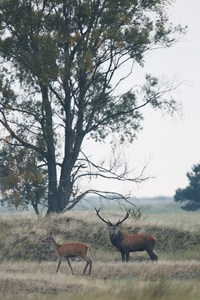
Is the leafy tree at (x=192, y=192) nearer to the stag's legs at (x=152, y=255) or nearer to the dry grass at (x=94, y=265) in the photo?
the dry grass at (x=94, y=265)

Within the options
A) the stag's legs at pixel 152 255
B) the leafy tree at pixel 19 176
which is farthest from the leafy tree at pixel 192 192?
the stag's legs at pixel 152 255

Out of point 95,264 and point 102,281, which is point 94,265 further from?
point 102,281

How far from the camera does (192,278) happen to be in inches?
1040

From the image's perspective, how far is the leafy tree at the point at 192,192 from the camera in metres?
86.3

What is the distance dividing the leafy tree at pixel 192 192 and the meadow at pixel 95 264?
Result: 49851 mm

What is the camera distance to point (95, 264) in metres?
28.7

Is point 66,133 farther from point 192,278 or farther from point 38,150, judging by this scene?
point 192,278

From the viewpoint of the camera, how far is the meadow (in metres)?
21.0

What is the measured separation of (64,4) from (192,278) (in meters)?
16.2

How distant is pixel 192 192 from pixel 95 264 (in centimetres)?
5918

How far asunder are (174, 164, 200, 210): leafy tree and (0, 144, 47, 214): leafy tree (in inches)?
1840

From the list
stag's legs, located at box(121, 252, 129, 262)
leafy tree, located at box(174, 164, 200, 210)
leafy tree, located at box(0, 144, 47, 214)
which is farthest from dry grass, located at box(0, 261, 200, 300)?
leafy tree, located at box(174, 164, 200, 210)

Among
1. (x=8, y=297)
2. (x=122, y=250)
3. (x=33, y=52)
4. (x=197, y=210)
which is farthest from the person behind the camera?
(x=197, y=210)

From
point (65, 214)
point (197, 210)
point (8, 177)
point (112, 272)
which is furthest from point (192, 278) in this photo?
point (197, 210)
